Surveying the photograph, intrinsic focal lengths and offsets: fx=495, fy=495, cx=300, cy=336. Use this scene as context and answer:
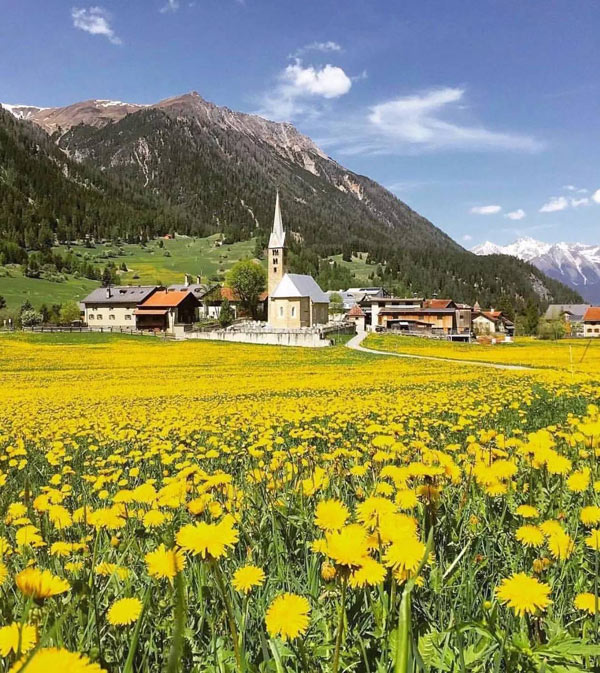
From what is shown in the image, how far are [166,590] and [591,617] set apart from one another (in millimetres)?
1978

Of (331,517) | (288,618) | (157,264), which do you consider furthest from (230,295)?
(288,618)

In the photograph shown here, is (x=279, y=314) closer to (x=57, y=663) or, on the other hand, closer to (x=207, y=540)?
(x=207, y=540)

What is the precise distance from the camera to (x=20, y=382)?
2602 centimetres

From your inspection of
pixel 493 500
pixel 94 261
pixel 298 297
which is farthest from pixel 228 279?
pixel 493 500

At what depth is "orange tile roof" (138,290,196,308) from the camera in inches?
4097

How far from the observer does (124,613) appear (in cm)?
189

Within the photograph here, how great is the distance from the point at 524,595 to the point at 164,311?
346 ft

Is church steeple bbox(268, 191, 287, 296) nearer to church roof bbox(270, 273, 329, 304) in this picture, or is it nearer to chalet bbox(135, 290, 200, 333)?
church roof bbox(270, 273, 329, 304)

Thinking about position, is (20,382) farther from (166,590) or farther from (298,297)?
(298,297)

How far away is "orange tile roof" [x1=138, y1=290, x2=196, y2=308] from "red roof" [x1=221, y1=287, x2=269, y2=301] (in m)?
15.5

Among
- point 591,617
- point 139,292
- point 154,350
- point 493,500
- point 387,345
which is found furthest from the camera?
point 139,292

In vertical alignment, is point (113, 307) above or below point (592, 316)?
above

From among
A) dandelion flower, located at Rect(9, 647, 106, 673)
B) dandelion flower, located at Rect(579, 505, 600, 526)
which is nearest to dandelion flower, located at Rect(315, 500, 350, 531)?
dandelion flower, located at Rect(9, 647, 106, 673)

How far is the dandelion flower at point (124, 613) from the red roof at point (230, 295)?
112929mm
